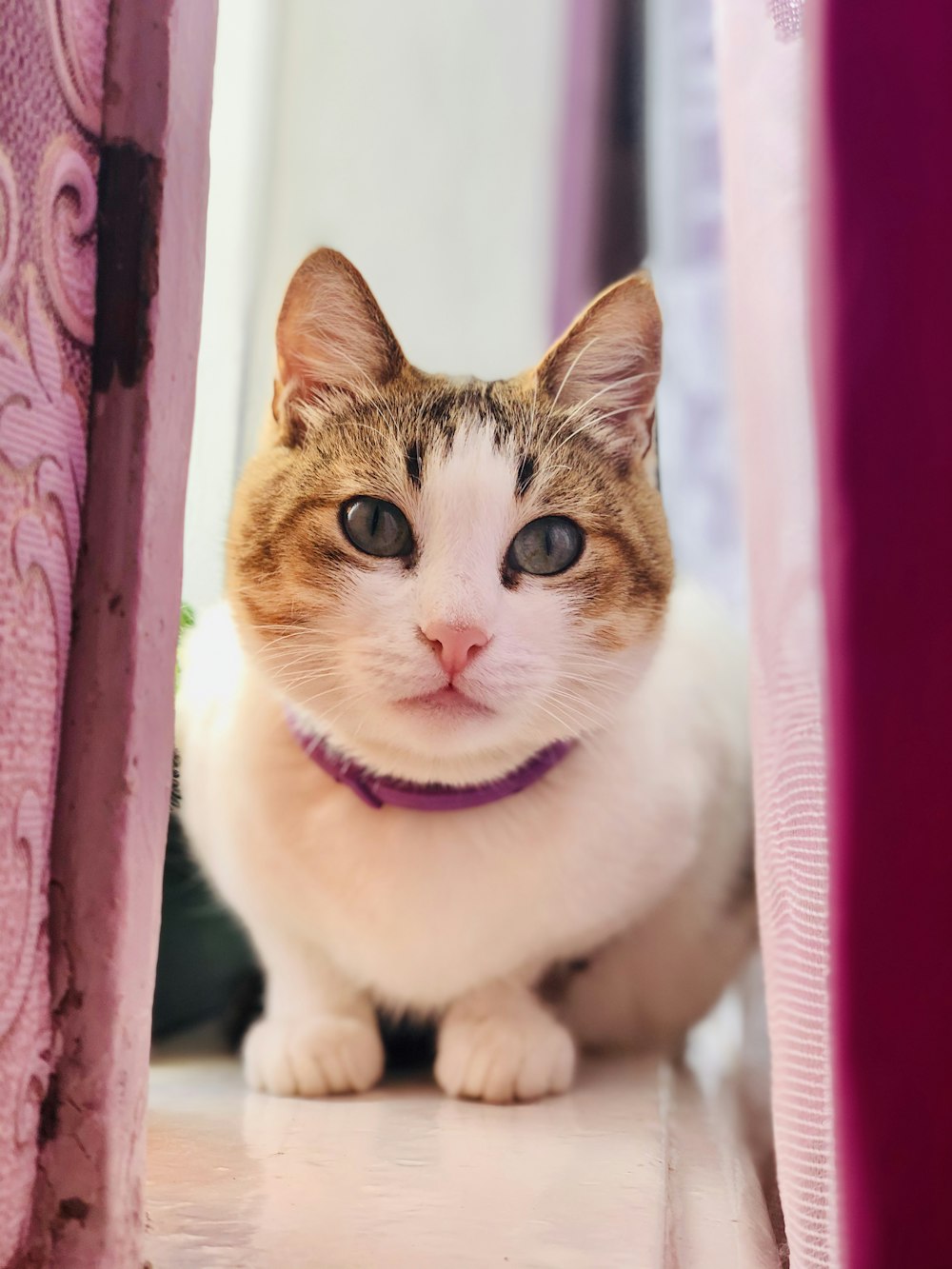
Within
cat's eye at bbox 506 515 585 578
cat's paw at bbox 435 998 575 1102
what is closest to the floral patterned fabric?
cat's eye at bbox 506 515 585 578

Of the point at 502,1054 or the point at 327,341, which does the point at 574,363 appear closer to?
the point at 327,341

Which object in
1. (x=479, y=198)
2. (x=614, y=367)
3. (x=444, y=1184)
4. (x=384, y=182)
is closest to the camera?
(x=444, y=1184)

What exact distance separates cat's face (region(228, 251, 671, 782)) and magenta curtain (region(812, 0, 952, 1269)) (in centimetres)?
39

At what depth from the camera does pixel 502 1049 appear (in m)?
1.12

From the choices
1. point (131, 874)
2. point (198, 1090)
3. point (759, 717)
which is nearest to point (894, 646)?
point (759, 717)

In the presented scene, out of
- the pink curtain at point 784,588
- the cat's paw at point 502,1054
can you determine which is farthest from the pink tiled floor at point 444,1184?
the pink curtain at point 784,588

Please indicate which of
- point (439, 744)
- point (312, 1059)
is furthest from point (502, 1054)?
point (439, 744)

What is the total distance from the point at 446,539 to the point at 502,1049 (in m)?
0.54

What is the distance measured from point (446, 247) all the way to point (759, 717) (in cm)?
88

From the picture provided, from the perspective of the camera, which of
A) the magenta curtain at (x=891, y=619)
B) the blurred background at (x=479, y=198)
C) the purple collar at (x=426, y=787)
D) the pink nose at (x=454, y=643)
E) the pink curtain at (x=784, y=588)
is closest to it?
the magenta curtain at (x=891, y=619)

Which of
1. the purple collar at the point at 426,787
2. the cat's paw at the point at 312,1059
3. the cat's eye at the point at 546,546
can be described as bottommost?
the cat's paw at the point at 312,1059

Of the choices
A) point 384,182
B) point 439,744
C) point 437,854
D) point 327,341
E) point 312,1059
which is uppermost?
point 384,182

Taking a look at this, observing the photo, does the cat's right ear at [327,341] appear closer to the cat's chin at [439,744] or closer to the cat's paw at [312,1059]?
the cat's chin at [439,744]

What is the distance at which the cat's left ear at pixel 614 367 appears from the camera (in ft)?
3.44
